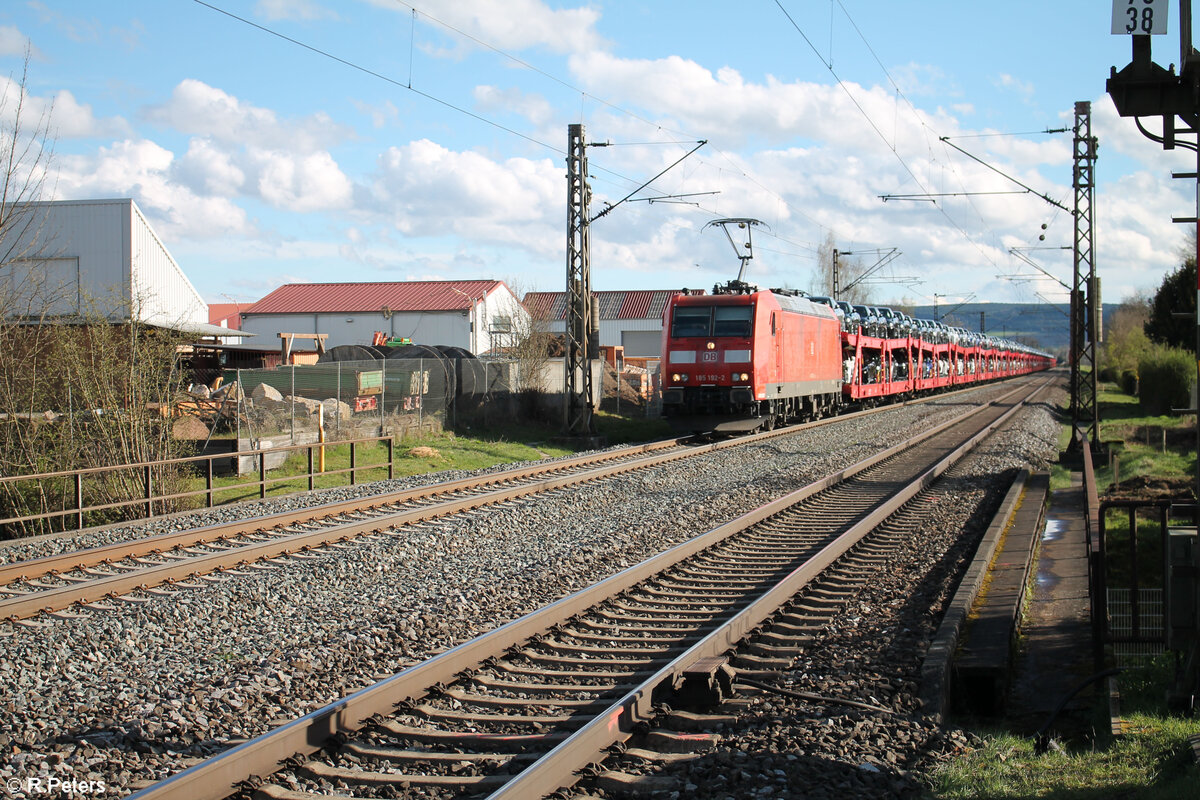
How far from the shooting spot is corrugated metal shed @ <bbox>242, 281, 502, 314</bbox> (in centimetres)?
6091

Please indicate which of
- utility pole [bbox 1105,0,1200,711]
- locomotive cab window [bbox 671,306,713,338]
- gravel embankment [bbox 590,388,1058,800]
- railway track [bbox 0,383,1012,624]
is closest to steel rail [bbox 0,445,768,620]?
railway track [bbox 0,383,1012,624]

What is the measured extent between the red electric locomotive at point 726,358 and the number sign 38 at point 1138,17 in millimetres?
17225

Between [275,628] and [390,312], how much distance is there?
53922mm

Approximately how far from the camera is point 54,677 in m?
6.38

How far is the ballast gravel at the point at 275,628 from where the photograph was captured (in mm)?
5258

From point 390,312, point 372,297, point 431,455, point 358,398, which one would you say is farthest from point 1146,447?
point 372,297

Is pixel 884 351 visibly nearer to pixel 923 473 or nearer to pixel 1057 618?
pixel 923 473

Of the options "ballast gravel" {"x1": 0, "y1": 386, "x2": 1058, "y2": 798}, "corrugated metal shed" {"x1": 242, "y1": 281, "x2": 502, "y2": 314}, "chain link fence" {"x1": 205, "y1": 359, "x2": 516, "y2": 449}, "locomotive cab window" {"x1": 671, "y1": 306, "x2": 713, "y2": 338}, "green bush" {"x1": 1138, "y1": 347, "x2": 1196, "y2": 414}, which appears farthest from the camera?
"corrugated metal shed" {"x1": 242, "y1": 281, "x2": 502, "y2": 314}

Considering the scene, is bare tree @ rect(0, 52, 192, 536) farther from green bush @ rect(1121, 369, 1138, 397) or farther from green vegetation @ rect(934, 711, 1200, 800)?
green bush @ rect(1121, 369, 1138, 397)

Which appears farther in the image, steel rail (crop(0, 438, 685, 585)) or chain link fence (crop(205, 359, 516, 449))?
chain link fence (crop(205, 359, 516, 449))

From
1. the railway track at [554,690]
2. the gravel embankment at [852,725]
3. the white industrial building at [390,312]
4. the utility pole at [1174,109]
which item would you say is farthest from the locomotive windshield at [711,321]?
the white industrial building at [390,312]

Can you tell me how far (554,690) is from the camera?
6.09 meters

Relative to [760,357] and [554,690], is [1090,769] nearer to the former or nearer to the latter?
[554,690]

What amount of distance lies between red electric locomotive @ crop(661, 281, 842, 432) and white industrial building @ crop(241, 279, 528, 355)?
109 feet
